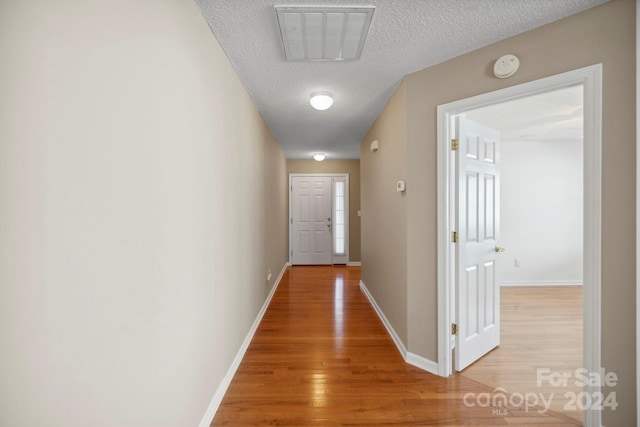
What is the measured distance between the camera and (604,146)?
4.56 feet

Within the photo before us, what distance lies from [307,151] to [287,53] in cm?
335

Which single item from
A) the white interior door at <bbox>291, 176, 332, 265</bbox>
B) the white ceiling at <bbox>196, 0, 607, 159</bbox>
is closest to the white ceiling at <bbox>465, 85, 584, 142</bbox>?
the white ceiling at <bbox>196, 0, 607, 159</bbox>

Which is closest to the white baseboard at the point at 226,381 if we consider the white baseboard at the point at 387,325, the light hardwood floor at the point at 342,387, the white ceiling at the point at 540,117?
the light hardwood floor at the point at 342,387

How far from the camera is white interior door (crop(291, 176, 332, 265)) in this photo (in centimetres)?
607

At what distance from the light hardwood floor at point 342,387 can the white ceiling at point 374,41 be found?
93.9 inches

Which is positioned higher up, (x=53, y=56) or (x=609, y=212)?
(x=53, y=56)

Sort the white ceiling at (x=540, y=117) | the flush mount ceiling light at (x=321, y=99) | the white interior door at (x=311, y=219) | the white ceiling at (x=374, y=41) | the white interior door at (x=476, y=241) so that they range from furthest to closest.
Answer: the white interior door at (x=311, y=219), the white ceiling at (x=540, y=117), the flush mount ceiling light at (x=321, y=99), the white interior door at (x=476, y=241), the white ceiling at (x=374, y=41)

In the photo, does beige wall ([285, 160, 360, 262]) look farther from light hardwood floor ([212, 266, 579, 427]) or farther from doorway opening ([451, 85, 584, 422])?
light hardwood floor ([212, 266, 579, 427])

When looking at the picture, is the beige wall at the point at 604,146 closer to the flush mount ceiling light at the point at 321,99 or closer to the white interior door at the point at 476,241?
the white interior door at the point at 476,241

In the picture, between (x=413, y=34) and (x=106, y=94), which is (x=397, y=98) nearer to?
(x=413, y=34)

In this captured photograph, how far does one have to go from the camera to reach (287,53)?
182 centimetres

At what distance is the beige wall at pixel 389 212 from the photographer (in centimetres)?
231

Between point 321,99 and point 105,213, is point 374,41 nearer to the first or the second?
point 321,99

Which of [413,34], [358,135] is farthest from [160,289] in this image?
[358,135]
